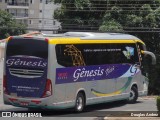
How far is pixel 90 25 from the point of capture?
117ft

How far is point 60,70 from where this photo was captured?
18203 millimetres

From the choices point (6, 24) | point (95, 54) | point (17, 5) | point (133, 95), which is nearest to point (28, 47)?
point (95, 54)

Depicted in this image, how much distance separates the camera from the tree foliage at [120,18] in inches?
1342

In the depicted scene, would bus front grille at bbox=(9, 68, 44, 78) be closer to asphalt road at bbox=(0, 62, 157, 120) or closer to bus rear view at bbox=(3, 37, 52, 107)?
bus rear view at bbox=(3, 37, 52, 107)

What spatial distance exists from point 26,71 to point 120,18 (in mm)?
17487

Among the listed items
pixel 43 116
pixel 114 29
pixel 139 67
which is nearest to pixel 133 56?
pixel 139 67

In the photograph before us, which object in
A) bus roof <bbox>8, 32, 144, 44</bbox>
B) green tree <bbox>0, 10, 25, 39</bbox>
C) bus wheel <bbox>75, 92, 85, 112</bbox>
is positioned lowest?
green tree <bbox>0, 10, 25, 39</bbox>

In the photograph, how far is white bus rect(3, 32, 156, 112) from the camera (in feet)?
58.9

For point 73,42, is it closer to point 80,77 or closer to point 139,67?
point 80,77

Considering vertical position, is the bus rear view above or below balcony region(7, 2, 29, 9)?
above

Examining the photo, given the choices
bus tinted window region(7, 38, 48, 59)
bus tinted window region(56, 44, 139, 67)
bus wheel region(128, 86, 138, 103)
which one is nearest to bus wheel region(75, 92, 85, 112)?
bus tinted window region(56, 44, 139, 67)

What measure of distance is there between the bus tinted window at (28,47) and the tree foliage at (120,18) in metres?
15.4

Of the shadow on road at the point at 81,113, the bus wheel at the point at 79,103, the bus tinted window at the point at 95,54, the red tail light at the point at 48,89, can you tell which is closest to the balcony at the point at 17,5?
the bus tinted window at the point at 95,54

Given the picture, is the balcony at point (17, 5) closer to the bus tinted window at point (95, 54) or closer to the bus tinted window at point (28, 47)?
the bus tinted window at point (95, 54)
